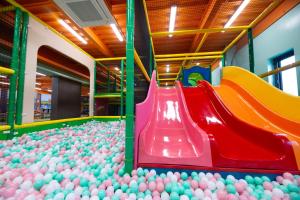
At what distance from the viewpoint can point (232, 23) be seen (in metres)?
4.20

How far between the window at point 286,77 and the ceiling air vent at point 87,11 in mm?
3739

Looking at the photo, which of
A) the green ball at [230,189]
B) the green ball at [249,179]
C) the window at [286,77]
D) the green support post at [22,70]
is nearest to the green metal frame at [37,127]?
the green support post at [22,70]

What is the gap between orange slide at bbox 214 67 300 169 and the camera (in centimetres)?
122

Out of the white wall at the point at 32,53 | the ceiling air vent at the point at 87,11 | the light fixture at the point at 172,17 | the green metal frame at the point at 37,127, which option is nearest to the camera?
the green metal frame at the point at 37,127

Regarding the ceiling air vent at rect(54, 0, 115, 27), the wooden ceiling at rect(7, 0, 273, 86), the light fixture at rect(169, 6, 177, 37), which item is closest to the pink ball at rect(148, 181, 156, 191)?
the ceiling air vent at rect(54, 0, 115, 27)

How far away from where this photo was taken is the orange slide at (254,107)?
1221mm

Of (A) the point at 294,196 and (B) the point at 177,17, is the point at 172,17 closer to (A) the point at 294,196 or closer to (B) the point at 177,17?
(B) the point at 177,17

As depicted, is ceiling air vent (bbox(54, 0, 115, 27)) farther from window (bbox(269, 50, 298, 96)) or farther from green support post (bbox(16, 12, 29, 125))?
window (bbox(269, 50, 298, 96))

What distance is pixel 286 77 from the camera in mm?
3408

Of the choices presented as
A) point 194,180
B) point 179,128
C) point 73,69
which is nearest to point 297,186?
point 194,180

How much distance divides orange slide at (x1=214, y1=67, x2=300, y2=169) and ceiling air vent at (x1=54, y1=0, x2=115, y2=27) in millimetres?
2201

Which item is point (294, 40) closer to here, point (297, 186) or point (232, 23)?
point (232, 23)

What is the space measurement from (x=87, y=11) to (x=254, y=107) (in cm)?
274

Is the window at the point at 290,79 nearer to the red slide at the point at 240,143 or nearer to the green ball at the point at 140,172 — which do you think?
the red slide at the point at 240,143
